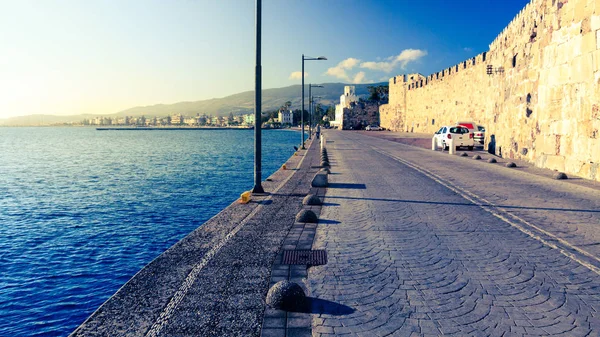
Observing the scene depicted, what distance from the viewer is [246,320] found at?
4852mm

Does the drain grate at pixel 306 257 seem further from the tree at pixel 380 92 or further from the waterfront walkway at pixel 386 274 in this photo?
the tree at pixel 380 92

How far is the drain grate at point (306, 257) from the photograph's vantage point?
6.83 m

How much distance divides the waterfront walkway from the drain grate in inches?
5.1

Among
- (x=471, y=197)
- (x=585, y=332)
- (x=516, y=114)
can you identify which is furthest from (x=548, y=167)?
(x=585, y=332)

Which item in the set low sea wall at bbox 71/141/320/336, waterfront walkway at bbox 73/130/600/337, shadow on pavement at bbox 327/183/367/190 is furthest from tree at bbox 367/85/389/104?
low sea wall at bbox 71/141/320/336

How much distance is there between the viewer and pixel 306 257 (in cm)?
707

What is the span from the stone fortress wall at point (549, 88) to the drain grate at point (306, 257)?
1267 centimetres

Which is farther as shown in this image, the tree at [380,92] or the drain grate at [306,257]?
the tree at [380,92]

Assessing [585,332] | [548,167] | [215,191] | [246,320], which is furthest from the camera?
[215,191]

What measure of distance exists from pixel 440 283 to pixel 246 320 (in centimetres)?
250

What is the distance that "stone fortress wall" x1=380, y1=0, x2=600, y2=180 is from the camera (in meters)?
15.9

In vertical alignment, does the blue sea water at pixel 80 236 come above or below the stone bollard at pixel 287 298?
below

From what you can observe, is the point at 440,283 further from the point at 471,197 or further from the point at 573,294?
the point at 471,197

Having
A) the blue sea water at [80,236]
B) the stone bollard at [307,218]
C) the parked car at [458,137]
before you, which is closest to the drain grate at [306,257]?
the stone bollard at [307,218]
